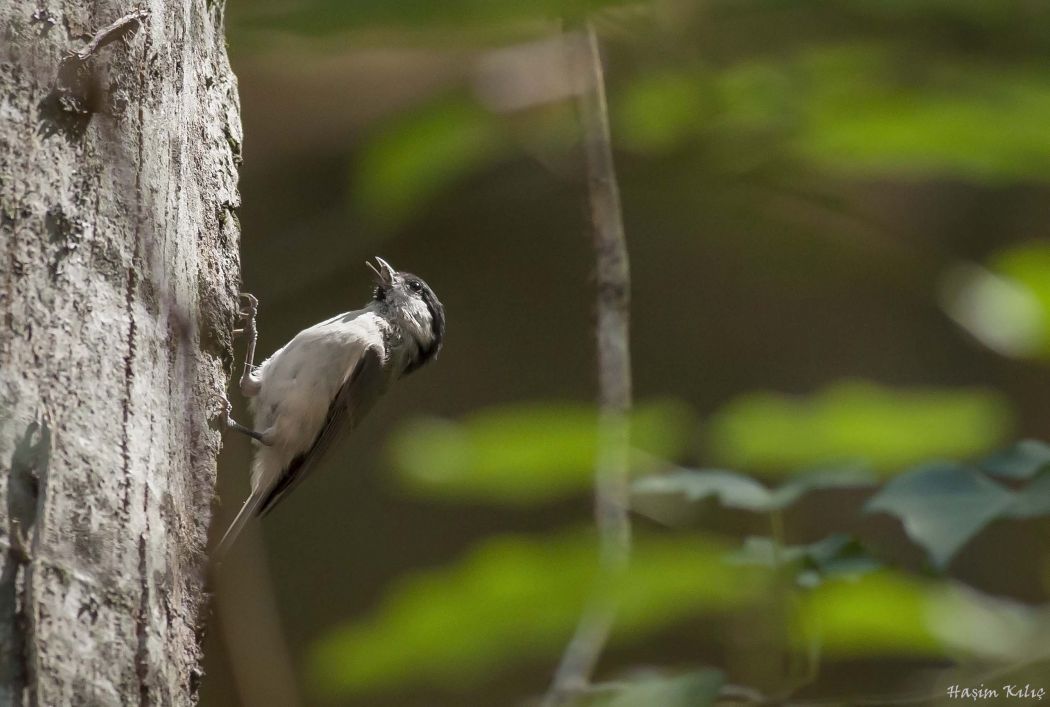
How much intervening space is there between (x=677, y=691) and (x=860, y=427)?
2.35ft

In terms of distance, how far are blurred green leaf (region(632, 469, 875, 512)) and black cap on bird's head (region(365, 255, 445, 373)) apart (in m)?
2.06

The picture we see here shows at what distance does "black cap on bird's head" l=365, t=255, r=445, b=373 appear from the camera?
386 centimetres

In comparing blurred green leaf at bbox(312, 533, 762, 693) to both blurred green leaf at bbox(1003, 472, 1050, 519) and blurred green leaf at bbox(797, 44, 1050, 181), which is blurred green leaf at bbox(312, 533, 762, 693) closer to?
blurred green leaf at bbox(1003, 472, 1050, 519)

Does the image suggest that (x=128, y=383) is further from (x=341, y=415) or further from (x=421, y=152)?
(x=341, y=415)

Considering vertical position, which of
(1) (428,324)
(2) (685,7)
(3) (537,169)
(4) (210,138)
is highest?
(3) (537,169)

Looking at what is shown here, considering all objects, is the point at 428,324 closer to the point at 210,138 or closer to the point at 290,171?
the point at 210,138

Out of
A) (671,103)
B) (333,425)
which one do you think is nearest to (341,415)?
(333,425)

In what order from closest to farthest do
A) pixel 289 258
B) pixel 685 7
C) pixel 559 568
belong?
1. pixel 559 568
2. pixel 685 7
3. pixel 289 258

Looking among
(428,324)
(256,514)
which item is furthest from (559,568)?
(428,324)

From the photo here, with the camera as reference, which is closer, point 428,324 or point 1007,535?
point 428,324

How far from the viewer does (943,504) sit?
146 cm

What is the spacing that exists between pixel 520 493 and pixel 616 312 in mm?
636

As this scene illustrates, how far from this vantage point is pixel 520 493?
1955mm

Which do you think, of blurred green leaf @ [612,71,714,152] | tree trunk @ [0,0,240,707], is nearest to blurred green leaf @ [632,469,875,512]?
tree trunk @ [0,0,240,707]
